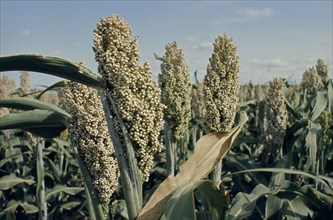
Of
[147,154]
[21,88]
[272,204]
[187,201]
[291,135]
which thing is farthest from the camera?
[21,88]

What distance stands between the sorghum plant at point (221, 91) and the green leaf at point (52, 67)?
1.12 metres

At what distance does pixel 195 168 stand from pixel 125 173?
0.92ft

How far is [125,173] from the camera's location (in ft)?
5.40

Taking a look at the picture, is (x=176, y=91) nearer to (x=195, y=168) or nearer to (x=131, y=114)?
(x=195, y=168)

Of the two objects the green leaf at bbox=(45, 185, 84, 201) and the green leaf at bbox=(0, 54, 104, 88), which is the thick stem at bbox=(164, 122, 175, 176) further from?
the green leaf at bbox=(45, 185, 84, 201)

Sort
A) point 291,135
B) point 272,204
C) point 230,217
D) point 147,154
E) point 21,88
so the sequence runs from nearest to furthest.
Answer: point 147,154
point 230,217
point 272,204
point 291,135
point 21,88

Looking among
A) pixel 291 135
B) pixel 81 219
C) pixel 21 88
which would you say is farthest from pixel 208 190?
pixel 21 88

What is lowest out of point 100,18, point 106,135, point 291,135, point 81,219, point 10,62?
point 81,219

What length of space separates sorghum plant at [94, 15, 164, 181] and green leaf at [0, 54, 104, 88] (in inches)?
2.0

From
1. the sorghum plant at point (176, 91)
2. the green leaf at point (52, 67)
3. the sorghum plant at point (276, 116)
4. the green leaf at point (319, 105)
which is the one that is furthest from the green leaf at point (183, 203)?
the green leaf at point (319, 105)

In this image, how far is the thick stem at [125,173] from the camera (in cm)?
163

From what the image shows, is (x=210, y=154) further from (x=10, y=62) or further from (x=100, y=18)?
(x=10, y=62)

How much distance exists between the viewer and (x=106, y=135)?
6.68 ft

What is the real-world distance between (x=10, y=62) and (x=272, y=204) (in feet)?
7.12
